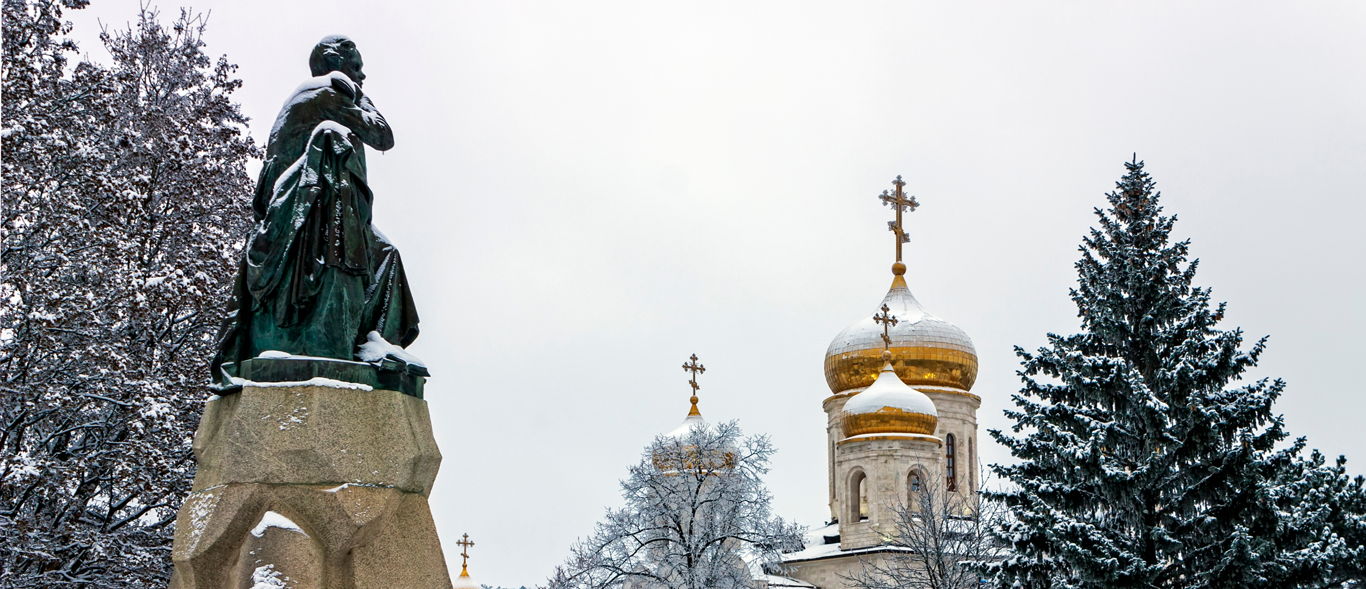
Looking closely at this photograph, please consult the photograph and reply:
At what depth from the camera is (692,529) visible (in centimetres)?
2770

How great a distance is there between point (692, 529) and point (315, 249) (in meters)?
20.3

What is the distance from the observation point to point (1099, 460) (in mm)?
16656

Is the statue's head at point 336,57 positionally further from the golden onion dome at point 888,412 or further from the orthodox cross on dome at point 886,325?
the orthodox cross on dome at point 886,325

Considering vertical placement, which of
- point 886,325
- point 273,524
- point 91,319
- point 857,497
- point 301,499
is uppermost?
point 886,325

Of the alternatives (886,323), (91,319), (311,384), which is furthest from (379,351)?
(886,323)

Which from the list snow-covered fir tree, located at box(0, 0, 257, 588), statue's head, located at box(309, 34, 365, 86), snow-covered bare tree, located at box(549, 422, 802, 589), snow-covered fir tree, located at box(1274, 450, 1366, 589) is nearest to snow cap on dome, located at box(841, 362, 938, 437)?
snow-covered bare tree, located at box(549, 422, 802, 589)

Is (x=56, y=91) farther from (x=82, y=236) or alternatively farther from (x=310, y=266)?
(x=310, y=266)

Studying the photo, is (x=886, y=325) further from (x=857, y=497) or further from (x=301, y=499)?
(x=301, y=499)

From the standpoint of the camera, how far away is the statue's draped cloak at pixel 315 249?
7.91 metres

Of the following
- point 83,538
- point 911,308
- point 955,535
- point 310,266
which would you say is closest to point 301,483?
point 310,266

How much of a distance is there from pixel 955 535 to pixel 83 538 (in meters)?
17.2

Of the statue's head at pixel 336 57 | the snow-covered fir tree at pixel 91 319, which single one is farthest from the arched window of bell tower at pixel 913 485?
the statue's head at pixel 336 57

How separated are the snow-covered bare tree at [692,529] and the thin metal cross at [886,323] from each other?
46.1 ft

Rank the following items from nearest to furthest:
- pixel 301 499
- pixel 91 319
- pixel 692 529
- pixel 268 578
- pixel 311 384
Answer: pixel 268 578 < pixel 301 499 < pixel 311 384 < pixel 91 319 < pixel 692 529
